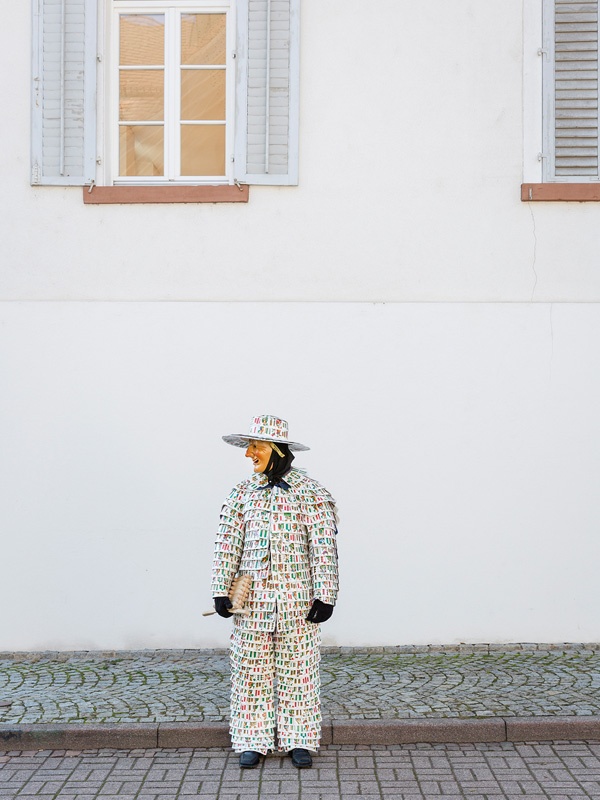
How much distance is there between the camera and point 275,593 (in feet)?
18.0

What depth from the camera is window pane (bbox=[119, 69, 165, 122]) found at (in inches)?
323

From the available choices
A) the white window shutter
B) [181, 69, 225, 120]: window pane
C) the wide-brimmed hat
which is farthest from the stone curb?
[181, 69, 225, 120]: window pane

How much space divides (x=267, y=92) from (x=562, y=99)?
2253 mm

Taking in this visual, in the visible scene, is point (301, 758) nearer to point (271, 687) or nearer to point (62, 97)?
point (271, 687)

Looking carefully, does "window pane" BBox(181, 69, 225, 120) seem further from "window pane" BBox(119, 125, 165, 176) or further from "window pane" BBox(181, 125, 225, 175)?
"window pane" BBox(119, 125, 165, 176)

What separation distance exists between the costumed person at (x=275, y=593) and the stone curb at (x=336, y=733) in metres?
0.34

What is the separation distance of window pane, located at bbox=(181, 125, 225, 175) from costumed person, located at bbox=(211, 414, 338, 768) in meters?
3.24

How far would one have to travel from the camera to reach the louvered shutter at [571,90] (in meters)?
7.81

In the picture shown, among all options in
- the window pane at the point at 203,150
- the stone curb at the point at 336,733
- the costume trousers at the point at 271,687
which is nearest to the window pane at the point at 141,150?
the window pane at the point at 203,150

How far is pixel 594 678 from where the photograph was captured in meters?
6.83

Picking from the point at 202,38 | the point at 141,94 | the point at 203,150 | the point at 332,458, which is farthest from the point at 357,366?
the point at 202,38

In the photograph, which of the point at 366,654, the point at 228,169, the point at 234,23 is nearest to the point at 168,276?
the point at 228,169

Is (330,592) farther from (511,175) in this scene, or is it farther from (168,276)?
(511,175)

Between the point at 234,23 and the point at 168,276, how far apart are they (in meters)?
2.05
